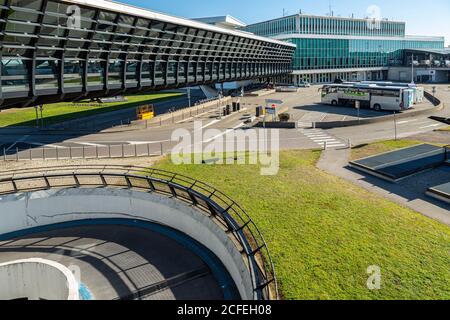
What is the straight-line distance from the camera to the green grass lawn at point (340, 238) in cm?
1104

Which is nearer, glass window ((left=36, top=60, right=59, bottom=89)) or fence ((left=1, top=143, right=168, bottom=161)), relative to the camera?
glass window ((left=36, top=60, right=59, bottom=89))

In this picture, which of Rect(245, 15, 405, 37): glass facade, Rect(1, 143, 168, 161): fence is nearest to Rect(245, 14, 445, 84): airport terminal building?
Rect(245, 15, 405, 37): glass facade

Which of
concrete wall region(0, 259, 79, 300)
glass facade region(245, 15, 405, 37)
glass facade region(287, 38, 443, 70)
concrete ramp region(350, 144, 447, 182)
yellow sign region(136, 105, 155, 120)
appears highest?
glass facade region(245, 15, 405, 37)

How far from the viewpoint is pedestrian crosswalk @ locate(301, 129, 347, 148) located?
3090cm

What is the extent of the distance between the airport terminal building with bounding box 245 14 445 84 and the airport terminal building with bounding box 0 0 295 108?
49215 millimetres

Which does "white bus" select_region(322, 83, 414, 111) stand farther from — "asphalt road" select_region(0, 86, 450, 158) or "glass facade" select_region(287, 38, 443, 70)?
"glass facade" select_region(287, 38, 443, 70)

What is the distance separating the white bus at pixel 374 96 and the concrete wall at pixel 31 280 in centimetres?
4196

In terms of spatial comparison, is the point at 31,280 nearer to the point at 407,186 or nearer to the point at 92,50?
the point at 407,186

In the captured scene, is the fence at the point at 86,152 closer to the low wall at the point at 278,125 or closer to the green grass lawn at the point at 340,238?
the green grass lawn at the point at 340,238

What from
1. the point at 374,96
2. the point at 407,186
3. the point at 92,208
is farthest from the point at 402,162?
the point at 374,96

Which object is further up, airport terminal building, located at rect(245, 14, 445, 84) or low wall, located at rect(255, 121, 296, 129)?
airport terminal building, located at rect(245, 14, 445, 84)

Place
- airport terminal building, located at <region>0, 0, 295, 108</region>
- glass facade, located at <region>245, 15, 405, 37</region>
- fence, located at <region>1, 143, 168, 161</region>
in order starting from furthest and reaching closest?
glass facade, located at <region>245, 15, 405, 37</region> < fence, located at <region>1, 143, 168, 161</region> < airport terminal building, located at <region>0, 0, 295, 108</region>

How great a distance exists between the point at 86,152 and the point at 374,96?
114 ft

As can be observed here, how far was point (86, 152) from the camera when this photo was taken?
30078 millimetres
